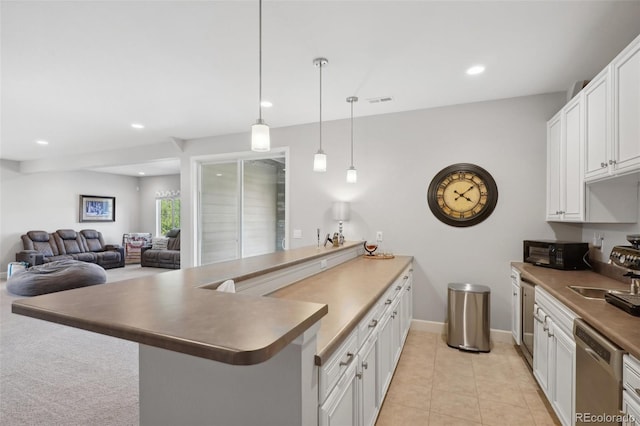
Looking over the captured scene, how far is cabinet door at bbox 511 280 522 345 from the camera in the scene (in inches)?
120

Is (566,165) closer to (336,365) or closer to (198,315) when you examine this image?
(336,365)

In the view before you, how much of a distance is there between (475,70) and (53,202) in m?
10.1

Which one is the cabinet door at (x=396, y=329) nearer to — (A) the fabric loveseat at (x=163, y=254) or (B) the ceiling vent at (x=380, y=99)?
(B) the ceiling vent at (x=380, y=99)

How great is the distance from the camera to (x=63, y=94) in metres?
3.37

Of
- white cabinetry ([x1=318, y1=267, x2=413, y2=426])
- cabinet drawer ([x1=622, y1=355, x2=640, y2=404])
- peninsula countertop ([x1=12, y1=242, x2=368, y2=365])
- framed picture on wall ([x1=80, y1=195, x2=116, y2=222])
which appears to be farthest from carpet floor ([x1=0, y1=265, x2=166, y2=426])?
framed picture on wall ([x1=80, y1=195, x2=116, y2=222])

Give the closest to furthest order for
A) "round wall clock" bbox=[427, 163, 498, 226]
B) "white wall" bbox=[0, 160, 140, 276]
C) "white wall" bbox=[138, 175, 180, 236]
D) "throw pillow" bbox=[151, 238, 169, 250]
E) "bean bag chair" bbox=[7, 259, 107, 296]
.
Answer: "round wall clock" bbox=[427, 163, 498, 226], "bean bag chair" bbox=[7, 259, 107, 296], "white wall" bbox=[0, 160, 140, 276], "throw pillow" bbox=[151, 238, 169, 250], "white wall" bbox=[138, 175, 180, 236]

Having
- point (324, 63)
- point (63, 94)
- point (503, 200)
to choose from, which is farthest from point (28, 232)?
point (503, 200)

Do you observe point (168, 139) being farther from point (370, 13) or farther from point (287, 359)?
point (287, 359)

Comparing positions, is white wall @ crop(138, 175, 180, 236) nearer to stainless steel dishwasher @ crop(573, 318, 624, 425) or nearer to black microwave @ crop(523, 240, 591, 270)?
black microwave @ crop(523, 240, 591, 270)

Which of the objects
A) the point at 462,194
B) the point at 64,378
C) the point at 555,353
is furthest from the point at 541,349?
the point at 64,378

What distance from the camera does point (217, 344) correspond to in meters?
0.76

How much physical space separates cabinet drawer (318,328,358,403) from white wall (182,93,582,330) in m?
2.60

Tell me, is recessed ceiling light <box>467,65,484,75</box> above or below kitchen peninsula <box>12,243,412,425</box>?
above

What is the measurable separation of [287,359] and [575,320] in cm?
172
